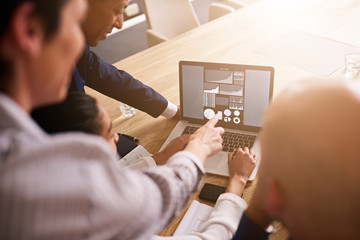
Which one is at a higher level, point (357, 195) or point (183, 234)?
point (357, 195)

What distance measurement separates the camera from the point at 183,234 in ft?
3.17

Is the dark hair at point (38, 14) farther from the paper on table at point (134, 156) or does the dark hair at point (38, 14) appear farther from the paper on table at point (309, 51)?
the paper on table at point (309, 51)

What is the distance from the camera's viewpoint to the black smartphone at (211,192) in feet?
3.45

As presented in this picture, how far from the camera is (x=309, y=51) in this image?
1830 mm

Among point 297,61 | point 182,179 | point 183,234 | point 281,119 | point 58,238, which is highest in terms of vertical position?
point 281,119

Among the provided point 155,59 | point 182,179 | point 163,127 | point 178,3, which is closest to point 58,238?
point 182,179

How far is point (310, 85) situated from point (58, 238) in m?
0.47

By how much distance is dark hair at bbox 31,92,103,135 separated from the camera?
0.83m

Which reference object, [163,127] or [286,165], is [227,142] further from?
[286,165]

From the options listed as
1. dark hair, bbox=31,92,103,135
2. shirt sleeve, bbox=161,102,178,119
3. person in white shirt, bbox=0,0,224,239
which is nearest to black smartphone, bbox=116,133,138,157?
shirt sleeve, bbox=161,102,178,119

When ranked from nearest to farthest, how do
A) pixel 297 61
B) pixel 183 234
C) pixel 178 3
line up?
1. pixel 183 234
2. pixel 297 61
3. pixel 178 3

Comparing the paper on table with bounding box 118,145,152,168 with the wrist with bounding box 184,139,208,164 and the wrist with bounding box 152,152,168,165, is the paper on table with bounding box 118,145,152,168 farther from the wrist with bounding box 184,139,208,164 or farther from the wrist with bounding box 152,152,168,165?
the wrist with bounding box 184,139,208,164

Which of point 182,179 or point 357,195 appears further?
point 182,179

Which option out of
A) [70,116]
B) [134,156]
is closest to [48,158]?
[70,116]
